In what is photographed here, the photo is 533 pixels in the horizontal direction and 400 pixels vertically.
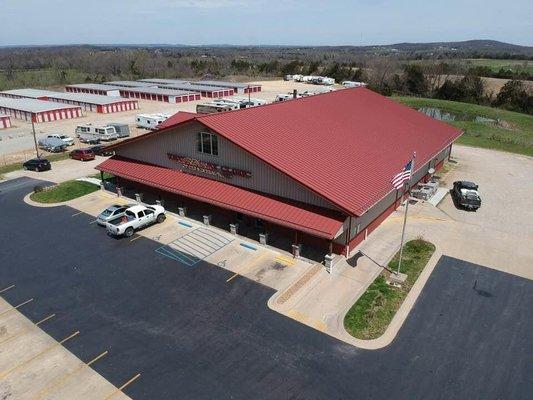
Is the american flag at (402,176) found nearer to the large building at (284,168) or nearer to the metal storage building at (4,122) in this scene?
the large building at (284,168)

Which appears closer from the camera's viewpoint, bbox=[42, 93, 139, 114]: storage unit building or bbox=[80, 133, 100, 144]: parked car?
bbox=[80, 133, 100, 144]: parked car


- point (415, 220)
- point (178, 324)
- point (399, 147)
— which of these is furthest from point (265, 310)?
point (399, 147)

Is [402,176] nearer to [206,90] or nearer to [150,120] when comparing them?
[150,120]

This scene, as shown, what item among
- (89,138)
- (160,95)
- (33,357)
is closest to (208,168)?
(33,357)

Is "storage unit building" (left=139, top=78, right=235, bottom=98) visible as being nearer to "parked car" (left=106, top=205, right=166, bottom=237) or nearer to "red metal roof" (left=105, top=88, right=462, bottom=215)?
"red metal roof" (left=105, top=88, right=462, bottom=215)

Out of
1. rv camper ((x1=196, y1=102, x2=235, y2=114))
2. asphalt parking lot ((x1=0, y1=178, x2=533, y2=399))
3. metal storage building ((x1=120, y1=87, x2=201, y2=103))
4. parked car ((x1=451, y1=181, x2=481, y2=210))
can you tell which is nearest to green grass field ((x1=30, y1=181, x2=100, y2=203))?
asphalt parking lot ((x1=0, y1=178, x2=533, y2=399))

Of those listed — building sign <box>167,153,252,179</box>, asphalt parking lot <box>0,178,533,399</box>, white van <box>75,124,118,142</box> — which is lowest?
asphalt parking lot <box>0,178,533,399</box>

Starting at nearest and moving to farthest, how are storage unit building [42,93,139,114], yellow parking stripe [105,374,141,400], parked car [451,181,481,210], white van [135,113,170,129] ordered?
yellow parking stripe [105,374,141,400] → parked car [451,181,481,210] → white van [135,113,170,129] → storage unit building [42,93,139,114]

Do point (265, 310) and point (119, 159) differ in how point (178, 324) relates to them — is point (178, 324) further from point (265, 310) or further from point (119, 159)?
point (119, 159)
